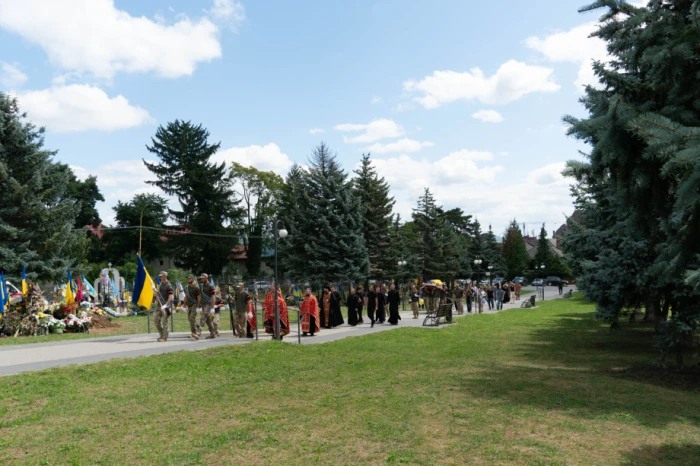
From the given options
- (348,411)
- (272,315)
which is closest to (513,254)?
(272,315)

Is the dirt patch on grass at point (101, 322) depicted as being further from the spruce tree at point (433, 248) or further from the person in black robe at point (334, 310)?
the spruce tree at point (433, 248)

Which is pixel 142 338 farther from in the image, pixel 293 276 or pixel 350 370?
pixel 293 276

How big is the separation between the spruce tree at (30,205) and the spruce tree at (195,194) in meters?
27.2

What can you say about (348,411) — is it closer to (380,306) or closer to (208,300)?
(208,300)

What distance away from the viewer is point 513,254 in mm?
87688

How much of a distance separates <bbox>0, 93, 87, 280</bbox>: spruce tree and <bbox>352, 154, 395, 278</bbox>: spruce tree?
922 inches

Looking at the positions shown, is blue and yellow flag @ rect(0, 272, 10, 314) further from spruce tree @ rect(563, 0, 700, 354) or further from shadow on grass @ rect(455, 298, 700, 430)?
spruce tree @ rect(563, 0, 700, 354)

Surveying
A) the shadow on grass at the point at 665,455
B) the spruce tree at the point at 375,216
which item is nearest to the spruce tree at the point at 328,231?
the spruce tree at the point at 375,216

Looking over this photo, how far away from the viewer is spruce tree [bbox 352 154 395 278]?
4525 centimetres

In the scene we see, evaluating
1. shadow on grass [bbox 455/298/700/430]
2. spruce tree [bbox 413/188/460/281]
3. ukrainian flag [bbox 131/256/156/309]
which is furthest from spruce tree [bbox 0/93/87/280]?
spruce tree [bbox 413/188/460/281]

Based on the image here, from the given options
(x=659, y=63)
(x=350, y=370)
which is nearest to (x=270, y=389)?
(x=350, y=370)

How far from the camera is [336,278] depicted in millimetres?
38938

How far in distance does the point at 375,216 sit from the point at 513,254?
1899 inches

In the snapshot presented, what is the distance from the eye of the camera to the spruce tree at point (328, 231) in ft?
127
